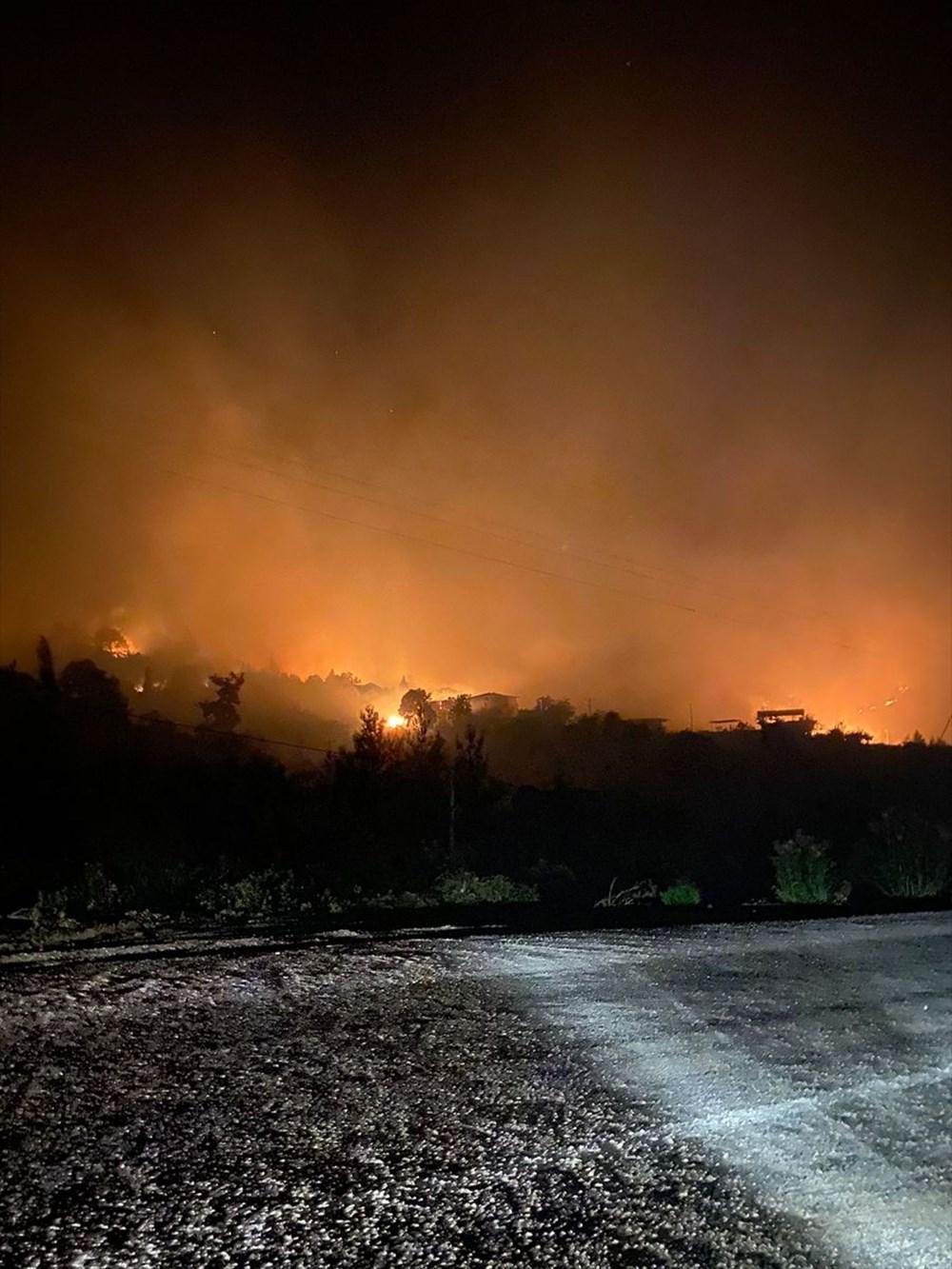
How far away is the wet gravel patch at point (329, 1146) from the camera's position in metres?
3.58

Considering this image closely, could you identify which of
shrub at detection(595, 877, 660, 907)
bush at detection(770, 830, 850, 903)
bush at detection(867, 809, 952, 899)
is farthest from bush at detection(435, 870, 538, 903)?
bush at detection(867, 809, 952, 899)

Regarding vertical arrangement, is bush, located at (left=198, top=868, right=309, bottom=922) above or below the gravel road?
above

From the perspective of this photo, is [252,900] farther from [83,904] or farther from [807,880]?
[807,880]

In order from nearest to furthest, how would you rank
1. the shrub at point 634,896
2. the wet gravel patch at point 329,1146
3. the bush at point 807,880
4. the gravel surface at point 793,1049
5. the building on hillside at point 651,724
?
1. the wet gravel patch at point 329,1146
2. the gravel surface at point 793,1049
3. the bush at point 807,880
4. the shrub at point 634,896
5. the building on hillside at point 651,724

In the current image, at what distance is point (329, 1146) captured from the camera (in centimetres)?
425

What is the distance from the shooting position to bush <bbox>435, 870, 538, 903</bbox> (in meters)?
12.9

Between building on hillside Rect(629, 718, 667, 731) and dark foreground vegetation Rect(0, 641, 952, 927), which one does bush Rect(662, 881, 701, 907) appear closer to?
dark foreground vegetation Rect(0, 641, 952, 927)

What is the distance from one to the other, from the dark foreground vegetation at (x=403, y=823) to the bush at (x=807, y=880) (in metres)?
0.03

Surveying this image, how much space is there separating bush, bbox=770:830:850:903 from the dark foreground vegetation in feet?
0.11

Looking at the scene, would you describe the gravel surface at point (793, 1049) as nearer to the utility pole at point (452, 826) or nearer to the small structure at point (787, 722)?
the utility pole at point (452, 826)

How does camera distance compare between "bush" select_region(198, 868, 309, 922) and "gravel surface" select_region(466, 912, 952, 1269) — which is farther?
"bush" select_region(198, 868, 309, 922)

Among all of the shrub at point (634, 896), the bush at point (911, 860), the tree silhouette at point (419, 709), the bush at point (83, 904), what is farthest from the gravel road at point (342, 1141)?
the tree silhouette at point (419, 709)

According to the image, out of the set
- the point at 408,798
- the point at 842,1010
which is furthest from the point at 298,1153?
the point at 408,798

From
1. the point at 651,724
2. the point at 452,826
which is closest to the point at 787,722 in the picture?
the point at 651,724
